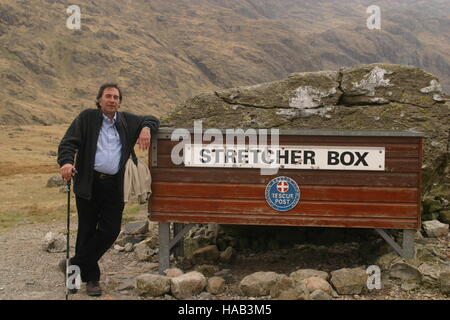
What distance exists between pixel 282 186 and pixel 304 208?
44cm

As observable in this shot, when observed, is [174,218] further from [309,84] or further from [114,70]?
[114,70]

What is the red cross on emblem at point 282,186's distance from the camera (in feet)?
24.5

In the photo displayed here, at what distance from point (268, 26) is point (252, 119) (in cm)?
15359

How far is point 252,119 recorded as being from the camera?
9.21 m

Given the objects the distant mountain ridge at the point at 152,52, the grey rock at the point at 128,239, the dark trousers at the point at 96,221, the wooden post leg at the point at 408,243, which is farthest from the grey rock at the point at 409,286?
the distant mountain ridge at the point at 152,52

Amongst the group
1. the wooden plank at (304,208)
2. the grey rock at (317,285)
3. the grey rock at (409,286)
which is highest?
the wooden plank at (304,208)

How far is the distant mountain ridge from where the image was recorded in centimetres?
8269

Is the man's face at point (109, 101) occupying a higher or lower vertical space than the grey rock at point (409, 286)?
higher

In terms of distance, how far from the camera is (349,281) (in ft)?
22.7

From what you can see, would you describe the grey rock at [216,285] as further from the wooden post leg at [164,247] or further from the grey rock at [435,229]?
the grey rock at [435,229]

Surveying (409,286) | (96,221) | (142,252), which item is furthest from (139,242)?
(409,286)

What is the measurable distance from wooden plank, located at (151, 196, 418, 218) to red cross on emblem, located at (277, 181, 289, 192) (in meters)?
0.28

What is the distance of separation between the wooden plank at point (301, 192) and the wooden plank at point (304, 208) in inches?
2.4

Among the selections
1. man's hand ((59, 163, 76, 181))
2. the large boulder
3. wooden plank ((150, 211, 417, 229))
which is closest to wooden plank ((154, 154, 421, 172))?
wooden plank ((150, 211, 417, 229))
